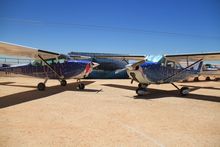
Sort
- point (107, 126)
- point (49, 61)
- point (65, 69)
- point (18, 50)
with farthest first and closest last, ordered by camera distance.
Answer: point (49, 61), point (65, 69), point (18, 50), point (107, 126)

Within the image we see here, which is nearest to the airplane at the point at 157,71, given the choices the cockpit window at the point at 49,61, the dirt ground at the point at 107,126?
the dirt ground at the point at 107,126

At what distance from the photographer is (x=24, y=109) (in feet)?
24.5

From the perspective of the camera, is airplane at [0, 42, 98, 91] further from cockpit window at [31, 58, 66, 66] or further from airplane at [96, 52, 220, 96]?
airplane at [96, 52, 220, 96]

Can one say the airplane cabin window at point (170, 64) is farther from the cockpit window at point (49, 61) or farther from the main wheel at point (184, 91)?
the cockpit window at point (49, 61)

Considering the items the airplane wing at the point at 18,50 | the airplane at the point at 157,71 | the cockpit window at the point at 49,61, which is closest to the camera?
the airplane wing at the point at 18,50

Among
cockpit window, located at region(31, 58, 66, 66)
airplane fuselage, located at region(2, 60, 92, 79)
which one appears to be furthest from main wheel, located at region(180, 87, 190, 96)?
cockpit window, located at region(31, 58, 66, 66)

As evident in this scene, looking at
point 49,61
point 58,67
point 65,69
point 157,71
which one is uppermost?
point 49,61

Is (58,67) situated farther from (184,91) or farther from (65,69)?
(184,91)

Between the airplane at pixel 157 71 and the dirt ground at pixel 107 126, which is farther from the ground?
the airplane at pixel 157 71

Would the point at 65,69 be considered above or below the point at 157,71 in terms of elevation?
above

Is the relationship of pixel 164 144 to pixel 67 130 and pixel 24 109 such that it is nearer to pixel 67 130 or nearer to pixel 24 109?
pixel 67 130

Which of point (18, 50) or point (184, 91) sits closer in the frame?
point (184, 91)

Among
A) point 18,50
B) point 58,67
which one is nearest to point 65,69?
point 58,67

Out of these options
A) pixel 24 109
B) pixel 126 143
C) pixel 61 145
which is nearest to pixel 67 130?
pixel 61 145
